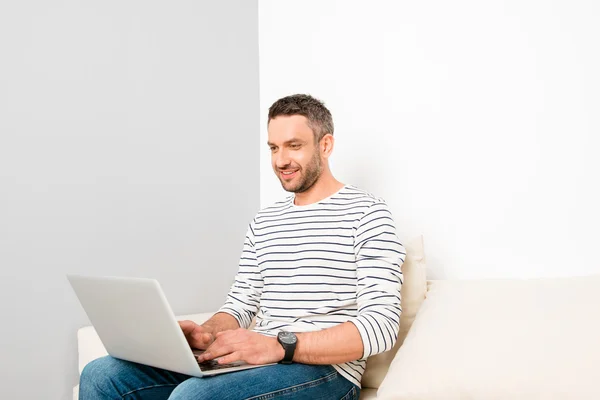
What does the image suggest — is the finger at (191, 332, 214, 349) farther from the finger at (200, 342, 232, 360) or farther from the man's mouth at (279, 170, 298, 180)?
the man's mouth at (279, 170, 298, 180)

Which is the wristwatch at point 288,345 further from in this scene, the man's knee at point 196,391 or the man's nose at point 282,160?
the man's nose at point 282,160

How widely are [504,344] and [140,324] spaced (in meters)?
0.70

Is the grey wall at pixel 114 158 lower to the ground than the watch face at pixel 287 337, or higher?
higher

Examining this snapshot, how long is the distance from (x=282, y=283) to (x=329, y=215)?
0.71ft

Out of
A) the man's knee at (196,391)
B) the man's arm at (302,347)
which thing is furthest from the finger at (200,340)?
the man's knee at (196,391)

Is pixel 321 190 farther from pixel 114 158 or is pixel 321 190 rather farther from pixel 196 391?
pixel 114 158

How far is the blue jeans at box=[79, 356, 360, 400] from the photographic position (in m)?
1.13

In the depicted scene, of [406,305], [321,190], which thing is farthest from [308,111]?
[406,305]

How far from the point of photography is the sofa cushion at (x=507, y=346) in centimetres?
96

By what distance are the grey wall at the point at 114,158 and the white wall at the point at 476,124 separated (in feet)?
1.82

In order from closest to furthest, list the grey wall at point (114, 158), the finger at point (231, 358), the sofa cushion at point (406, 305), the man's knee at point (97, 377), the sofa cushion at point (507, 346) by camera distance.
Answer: the sofa cushion at point (507, 346) < the finger at point (231, 358) < the man's knee at point (97, 377) < the sofa cushion at point (406, 305) < the grey wall at point (114, 158)

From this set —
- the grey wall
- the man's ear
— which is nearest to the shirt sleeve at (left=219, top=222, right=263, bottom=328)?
the man's ear

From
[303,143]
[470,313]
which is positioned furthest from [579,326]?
[303,143]

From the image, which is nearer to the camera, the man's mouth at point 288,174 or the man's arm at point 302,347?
the man's arm at point 302,347
